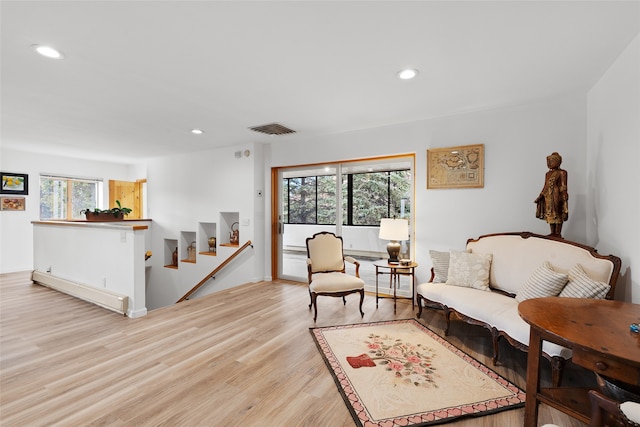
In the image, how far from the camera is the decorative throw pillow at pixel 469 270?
3.14 meters

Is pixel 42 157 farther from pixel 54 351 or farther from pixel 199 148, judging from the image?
pixel 54 351

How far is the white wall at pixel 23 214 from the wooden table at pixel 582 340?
848cm

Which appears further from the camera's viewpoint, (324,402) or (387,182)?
(387,182)

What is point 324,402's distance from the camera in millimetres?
2035

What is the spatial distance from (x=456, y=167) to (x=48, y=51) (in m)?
4.09

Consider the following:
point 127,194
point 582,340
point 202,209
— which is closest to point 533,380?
point 582,340

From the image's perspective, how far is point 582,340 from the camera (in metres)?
1.39

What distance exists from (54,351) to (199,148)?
4.07m

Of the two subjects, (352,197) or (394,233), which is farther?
(352,197)

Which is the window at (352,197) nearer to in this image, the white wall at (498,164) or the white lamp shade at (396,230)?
the white wall at (498,164)

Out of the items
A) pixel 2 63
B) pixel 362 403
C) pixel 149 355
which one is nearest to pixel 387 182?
pixel 362 403

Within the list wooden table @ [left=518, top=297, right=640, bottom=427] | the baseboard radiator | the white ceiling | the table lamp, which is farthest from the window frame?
wooden table @ [left=518, top=297, right=640, bottom=427]

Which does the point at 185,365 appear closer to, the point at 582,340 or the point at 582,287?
the point at 582,340

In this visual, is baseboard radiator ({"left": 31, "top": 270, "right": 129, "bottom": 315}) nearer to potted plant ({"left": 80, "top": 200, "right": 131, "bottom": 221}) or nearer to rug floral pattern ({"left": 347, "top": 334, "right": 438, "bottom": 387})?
potted plant ({"left": 80, "top": 200, "right": 131, "bottom": 221})
